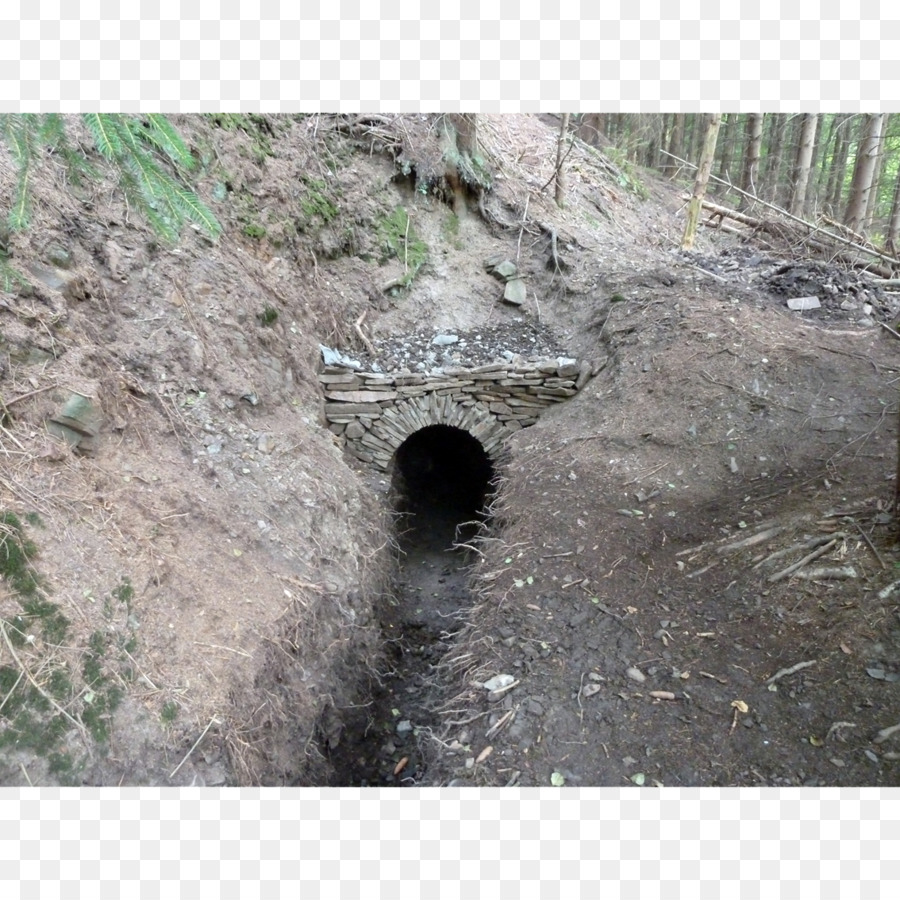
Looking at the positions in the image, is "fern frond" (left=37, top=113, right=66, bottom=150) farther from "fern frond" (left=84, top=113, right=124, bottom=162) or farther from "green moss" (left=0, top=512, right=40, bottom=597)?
"green moss" (left=0, top=512, right=40, bottom=597)

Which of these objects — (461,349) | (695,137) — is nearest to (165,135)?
(461,349)

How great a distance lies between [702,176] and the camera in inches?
311

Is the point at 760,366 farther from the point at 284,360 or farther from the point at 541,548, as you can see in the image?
the point at 284,360

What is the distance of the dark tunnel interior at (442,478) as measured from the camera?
25.0 feet

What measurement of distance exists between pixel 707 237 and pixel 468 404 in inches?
251

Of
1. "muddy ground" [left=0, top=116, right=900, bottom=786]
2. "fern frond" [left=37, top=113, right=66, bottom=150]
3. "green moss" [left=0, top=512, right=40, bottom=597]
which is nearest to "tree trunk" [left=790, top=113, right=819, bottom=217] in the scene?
"muddy ground" [left=0, top=116, right=900, bottom=786]

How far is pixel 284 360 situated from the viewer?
17.6 ft

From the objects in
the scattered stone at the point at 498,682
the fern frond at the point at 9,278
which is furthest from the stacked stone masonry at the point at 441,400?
the scattered stone at the point at 498,682

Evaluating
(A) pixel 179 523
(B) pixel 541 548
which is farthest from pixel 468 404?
(A) pixel 179 523

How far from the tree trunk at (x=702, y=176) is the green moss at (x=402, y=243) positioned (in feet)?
12.7

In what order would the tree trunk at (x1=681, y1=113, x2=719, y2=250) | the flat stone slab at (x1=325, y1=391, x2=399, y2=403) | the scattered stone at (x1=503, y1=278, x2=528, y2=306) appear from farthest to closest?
the tree trunk at (x1=681, y1=113, x2=719, y2=250), the scattered stone at (x1=503, y1=278, x2=528, y2=306), the flat stone slab at (x1=325, y1=391, x2=399, y2=403)

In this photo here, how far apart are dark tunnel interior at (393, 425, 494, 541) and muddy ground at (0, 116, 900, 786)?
79 cm

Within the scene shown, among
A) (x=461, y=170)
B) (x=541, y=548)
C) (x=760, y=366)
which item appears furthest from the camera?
(x=461, y=170)

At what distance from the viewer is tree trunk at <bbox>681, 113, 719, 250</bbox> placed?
753 cm
